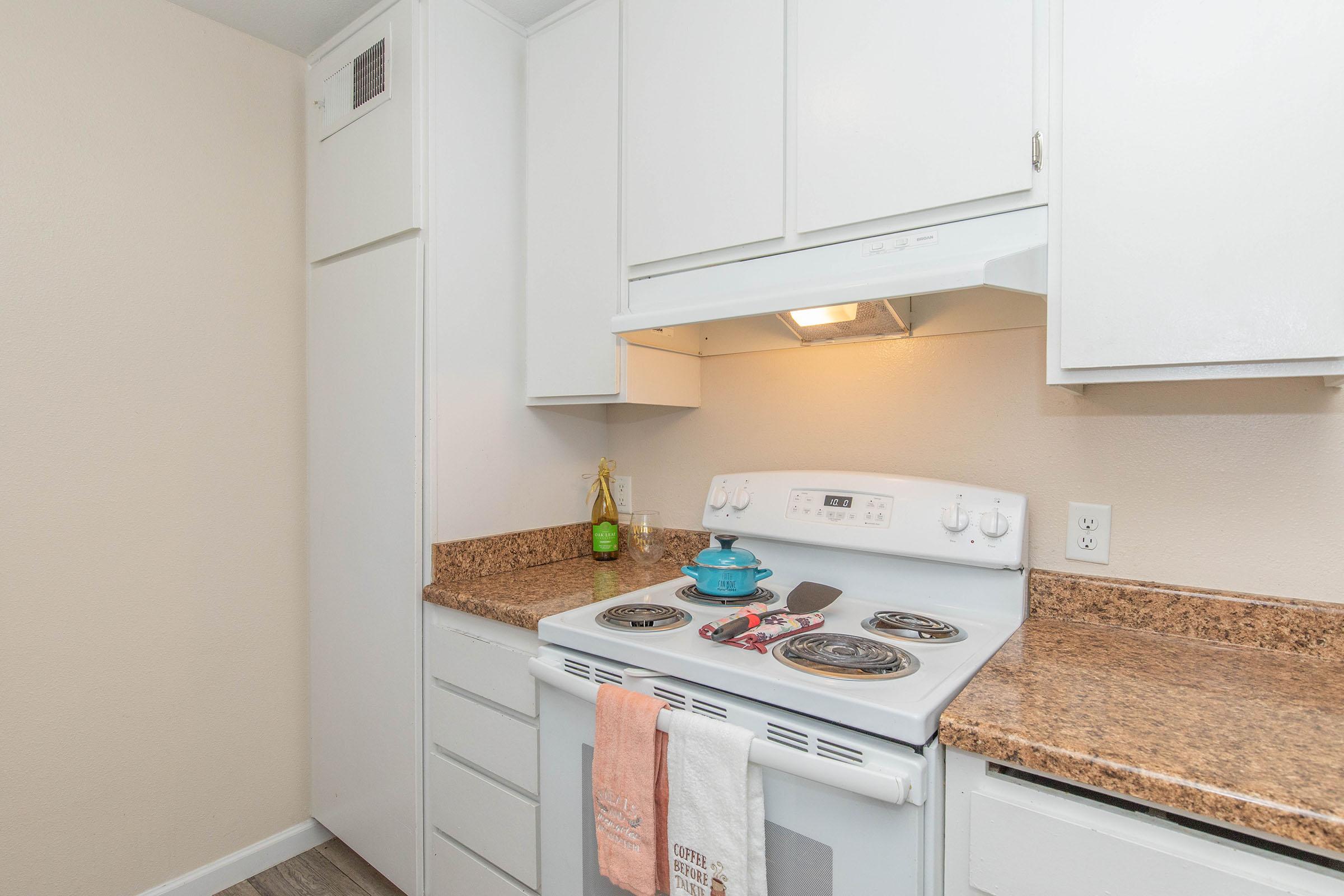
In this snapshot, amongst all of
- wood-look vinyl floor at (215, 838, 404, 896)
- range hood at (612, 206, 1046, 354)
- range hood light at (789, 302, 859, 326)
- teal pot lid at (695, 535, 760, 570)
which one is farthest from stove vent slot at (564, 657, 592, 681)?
wood-look vinyl floor at (215, 838, 404, 896)

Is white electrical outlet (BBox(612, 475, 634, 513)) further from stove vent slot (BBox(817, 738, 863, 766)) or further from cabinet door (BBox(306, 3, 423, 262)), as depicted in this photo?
stove vent slot (BBox(817, 738, 863, 766))

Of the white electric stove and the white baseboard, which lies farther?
the white baseboard

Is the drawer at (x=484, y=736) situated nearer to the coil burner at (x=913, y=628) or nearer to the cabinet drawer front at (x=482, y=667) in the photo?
the cabinet drawer front at (x=482, y=667)

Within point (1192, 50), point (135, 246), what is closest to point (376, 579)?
point (135, 246)

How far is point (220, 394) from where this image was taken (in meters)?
1.91

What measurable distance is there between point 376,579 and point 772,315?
125 centimetres

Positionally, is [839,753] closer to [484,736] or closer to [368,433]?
[484,736]

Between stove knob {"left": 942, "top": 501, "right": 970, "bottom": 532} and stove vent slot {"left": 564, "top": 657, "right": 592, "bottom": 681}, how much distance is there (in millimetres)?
792

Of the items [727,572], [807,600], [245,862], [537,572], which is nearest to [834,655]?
[807,600]


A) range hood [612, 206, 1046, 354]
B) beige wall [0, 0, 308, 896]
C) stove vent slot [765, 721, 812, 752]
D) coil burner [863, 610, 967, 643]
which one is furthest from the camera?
beige wall [0, 0, 308, 896]

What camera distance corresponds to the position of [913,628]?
1.28 m

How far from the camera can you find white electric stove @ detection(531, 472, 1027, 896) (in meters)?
0.94

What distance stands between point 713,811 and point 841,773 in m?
0.23

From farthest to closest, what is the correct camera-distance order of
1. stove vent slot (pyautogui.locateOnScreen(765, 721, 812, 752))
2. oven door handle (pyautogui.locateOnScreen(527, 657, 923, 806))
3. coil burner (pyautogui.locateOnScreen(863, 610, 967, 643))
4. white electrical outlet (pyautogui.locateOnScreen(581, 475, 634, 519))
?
white electrical outlet (pyautogui.locateOnScreen(581, 475, 634, 519)), coil burner (pyautogui.locateOnScreen(863, 610, 967, 643)), stove vent slot (pyautogui.locateOnScreen(765, 721, 812, 752)), oven door handle (pyautogui.locateOnScreen(527, 657, 923, 806))
